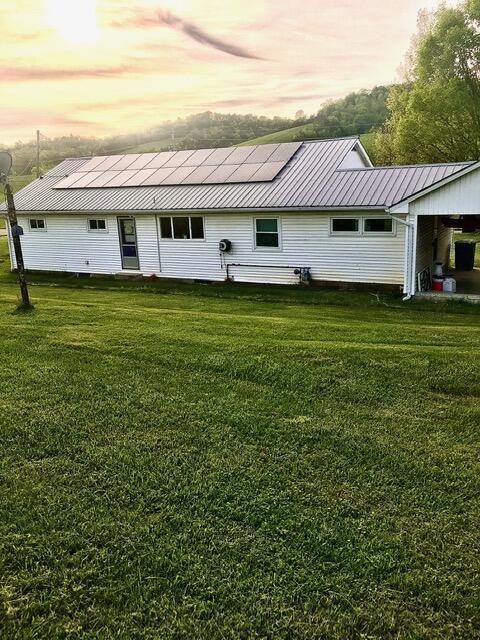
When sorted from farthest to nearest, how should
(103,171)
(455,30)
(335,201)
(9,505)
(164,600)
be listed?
(455,30) < (103,171) < (335,201) < (9,505) < (164,600)

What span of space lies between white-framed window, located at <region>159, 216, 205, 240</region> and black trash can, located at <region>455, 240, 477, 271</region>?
814 centimetres

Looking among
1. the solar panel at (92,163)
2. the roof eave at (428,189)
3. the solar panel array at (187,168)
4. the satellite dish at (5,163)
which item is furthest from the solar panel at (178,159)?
the roof eave at (428,189)

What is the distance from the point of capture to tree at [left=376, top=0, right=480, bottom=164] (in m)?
29.0

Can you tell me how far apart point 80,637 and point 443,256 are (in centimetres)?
1622

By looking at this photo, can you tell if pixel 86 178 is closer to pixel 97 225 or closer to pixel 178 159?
pixel 97 225

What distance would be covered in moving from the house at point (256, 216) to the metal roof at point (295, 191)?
0.04m

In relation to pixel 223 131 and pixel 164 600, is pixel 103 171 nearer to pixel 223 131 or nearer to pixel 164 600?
pixel 164 600

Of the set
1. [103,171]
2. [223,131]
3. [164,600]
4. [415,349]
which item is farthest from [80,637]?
[223,131]

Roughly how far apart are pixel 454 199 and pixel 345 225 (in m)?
3.00

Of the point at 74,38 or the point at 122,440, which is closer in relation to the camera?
the point at 122,440

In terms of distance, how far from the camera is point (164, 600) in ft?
10.9

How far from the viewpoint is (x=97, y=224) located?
709 inches

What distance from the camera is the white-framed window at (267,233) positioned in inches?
600

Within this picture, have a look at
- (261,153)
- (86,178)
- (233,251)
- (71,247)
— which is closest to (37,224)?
(71,247)
